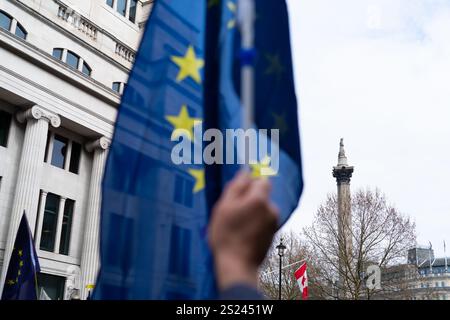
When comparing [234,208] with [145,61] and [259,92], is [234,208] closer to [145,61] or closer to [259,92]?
[259,92]

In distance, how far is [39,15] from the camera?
26484mm

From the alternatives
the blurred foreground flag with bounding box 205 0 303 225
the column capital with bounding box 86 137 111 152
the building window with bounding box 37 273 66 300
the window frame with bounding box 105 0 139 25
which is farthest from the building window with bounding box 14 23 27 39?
the blurred foreground flag with bounding box 205 0 303 225

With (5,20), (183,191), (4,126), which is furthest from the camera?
(4,126)

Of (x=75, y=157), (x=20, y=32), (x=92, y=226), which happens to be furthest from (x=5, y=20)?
(x=92, y=226)

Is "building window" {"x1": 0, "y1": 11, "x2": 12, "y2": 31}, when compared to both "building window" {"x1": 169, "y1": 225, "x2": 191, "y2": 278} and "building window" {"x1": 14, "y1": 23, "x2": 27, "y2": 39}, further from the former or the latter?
"building window" {"x1": 169, "y1": 225, "x2": 191, "y2": 278}

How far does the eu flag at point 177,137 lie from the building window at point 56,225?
76.6ft

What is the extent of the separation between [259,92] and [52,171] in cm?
2437

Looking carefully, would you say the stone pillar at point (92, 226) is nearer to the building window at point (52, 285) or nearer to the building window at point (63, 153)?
the building window at point (63, 153)

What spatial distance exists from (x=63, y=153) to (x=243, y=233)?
27.5 m

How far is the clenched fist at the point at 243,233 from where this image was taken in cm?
236

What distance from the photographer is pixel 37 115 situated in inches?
1001

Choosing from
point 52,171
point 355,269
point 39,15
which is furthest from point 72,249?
point 355,269

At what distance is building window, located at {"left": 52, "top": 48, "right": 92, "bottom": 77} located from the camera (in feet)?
91.5

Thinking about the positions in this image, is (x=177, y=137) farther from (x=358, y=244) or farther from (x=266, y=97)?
(x=358, y=244)
